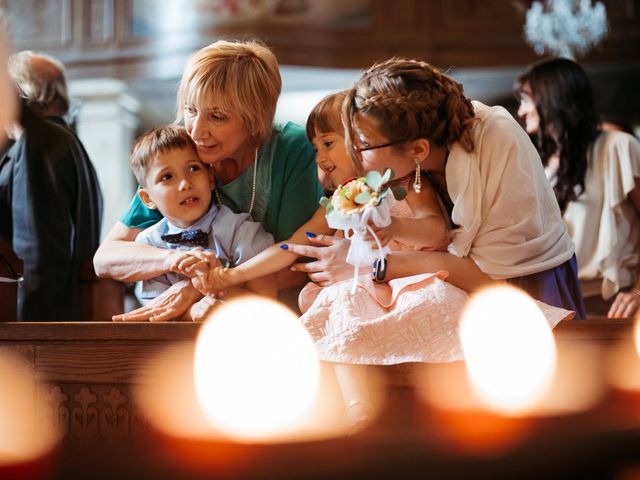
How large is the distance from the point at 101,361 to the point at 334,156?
106cm

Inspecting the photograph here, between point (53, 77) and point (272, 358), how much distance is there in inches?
88.4

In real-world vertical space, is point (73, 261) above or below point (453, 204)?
below

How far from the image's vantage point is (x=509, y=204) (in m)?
2.48

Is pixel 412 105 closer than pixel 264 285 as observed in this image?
Yes

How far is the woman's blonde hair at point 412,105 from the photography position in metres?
2.49

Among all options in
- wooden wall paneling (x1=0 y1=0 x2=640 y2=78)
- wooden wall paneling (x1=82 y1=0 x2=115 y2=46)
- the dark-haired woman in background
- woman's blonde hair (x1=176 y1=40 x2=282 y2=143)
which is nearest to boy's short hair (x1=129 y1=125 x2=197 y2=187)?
woman's blonde hair (x1=176 y1=40 x2=282 y2=143)

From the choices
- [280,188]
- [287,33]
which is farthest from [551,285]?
[287,33]

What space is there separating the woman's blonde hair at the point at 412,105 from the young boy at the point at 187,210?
50cm

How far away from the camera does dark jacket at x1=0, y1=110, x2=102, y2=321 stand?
3641mm

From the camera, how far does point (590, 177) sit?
376 cm

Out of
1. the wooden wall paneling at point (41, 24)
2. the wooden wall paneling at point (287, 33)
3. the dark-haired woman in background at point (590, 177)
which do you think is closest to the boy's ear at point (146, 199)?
the dark-haired woman in background at point (590, 177)

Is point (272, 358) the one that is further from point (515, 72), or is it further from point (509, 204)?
point (515, 72)

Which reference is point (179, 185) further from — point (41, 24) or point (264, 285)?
point (41, 24)

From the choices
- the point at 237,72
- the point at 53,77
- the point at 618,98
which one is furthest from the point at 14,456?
the point at 618,98
